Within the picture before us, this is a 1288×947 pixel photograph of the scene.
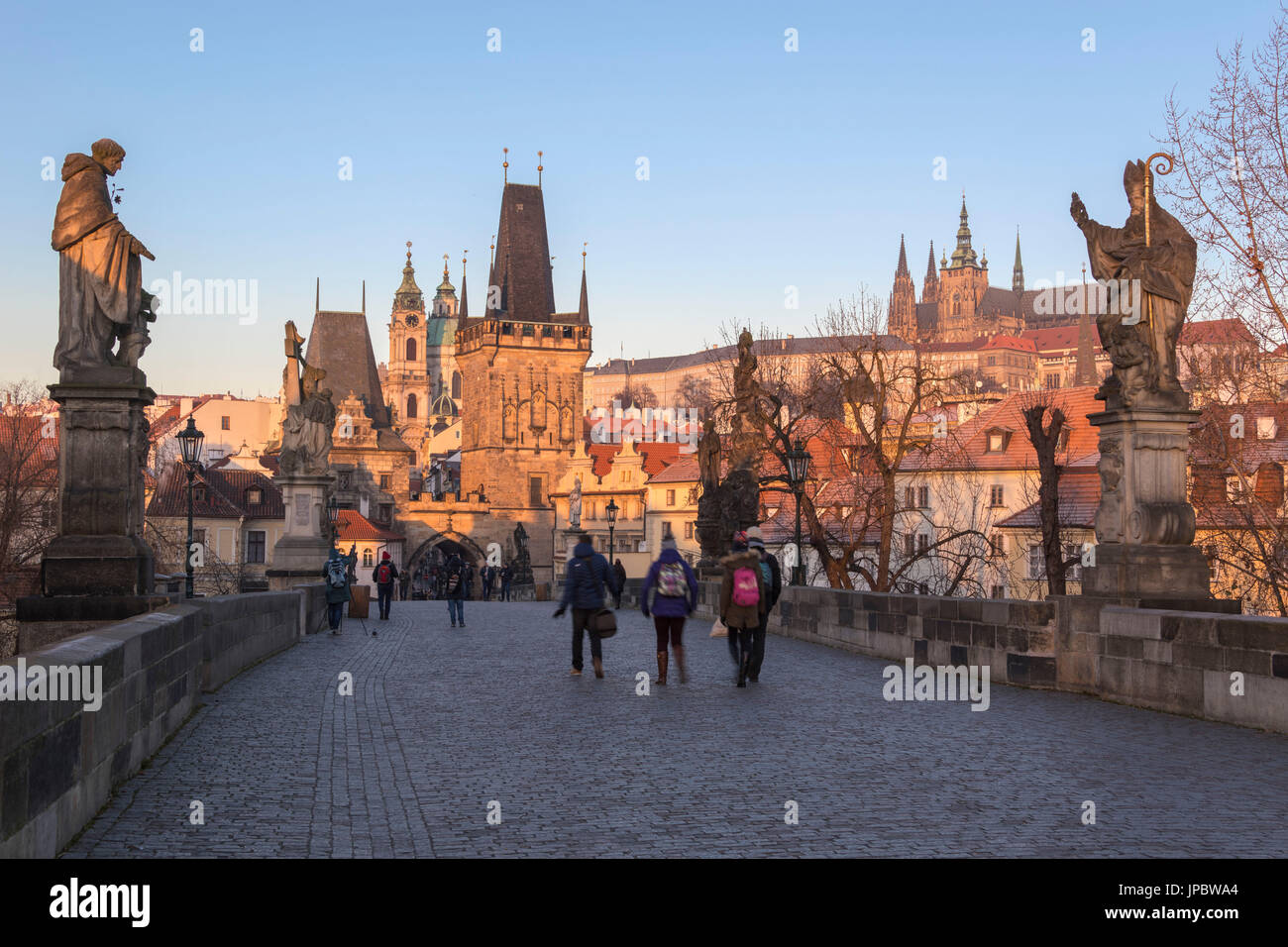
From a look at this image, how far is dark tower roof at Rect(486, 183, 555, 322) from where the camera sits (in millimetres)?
107938

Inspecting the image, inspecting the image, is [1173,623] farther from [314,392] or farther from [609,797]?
[314,392]

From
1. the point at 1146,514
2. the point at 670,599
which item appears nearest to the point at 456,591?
the point at 670,599

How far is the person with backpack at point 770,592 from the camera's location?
13.8m

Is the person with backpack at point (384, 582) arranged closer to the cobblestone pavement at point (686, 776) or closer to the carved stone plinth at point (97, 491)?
the cobblestone pavement at point (686, 776)

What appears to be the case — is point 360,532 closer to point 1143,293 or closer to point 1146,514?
point 1143,293

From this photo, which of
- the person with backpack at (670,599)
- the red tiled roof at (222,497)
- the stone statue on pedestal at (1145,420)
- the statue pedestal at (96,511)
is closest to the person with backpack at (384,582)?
the person with backpack at (670,599)

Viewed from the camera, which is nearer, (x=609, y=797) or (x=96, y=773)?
(x=96, y=773)

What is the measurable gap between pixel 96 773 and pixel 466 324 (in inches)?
4230

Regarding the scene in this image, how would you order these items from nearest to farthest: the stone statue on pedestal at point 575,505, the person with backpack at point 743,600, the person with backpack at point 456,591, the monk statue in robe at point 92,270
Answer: the monk statue in robe at point 92,270, the person with backpack at point 743,600, the person with backpack at point 456,591, the stone statue on pedestal at point 575,505

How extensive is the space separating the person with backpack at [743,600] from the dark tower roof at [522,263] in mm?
95282

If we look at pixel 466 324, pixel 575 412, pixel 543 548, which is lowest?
pixel 543 548

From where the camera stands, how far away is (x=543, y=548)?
336 feet

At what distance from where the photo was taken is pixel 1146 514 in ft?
39.1
